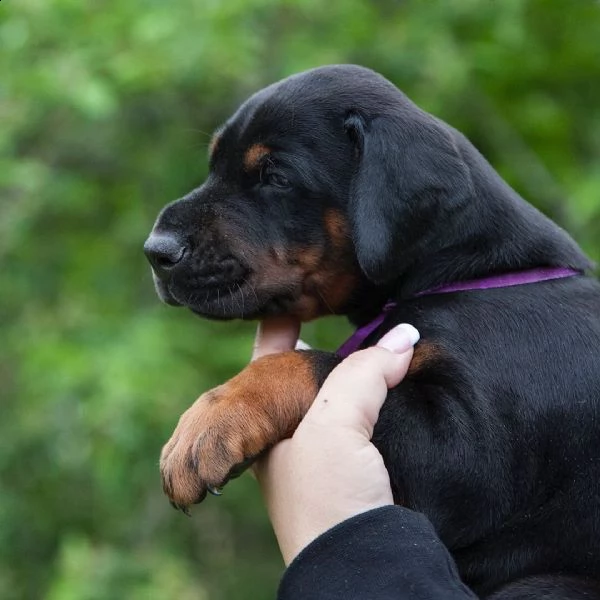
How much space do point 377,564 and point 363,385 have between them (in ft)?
1.51

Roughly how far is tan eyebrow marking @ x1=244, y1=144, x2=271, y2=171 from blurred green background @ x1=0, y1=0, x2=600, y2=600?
6.07ft

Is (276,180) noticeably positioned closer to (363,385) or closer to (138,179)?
(363,385)

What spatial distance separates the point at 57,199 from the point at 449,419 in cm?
397

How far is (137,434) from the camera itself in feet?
16.6

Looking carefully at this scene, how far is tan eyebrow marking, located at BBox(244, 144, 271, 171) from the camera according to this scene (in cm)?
303

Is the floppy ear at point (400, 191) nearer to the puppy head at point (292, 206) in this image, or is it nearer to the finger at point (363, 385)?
the puppy head at point (292, 206)

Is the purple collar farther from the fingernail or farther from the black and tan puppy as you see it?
the fingernail

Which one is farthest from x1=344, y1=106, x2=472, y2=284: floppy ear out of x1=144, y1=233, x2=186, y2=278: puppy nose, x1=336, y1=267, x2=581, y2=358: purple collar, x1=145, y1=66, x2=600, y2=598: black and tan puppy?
x1=144, y1=233, x2=186, y2=278: puppy nose

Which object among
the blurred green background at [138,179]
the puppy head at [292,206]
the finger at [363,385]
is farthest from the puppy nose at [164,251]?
the blurred green background at [138,179]

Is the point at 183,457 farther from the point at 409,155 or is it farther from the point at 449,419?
the point at 409,155

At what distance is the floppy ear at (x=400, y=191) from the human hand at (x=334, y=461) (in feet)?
0.97

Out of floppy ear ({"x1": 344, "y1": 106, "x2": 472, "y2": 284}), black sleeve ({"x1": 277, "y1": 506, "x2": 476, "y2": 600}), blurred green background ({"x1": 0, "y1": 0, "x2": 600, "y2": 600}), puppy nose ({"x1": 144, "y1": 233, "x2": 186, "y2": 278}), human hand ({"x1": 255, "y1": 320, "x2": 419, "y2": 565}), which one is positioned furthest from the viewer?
blurred green background ({"x1": 0, "y1": 0, "x2": 600, "y2": 600})

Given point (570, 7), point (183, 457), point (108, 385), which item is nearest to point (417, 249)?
point (183, 457)

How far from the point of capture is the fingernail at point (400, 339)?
2658 millimetres
